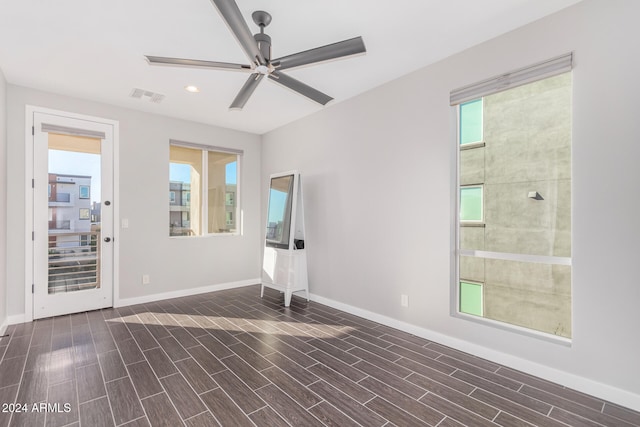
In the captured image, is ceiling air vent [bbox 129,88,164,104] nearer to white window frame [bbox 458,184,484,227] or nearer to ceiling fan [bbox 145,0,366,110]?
ceiling fan [bbox 145,0,366,110]

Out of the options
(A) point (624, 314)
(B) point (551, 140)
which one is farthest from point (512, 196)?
(A) point (624, 314)

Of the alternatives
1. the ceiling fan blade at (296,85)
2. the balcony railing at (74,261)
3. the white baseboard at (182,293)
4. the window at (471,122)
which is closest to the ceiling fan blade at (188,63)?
the ceiling fan blade at (296,85)

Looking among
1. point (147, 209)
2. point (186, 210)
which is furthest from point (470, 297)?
point (147, 209)

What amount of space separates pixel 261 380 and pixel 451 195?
226cm

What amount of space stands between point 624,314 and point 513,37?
2149mm

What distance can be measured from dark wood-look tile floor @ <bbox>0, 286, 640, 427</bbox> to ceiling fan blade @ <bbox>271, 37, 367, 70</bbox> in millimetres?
2356

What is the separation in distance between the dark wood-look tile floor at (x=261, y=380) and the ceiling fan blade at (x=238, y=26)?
2.34 metres

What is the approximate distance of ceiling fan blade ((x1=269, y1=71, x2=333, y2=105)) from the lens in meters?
2.49

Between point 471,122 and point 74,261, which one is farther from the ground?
point 471,122

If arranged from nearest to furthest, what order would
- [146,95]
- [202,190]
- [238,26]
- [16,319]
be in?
1. [238,26]
2. [16,319]
3. [146,95]
4. [202,190]

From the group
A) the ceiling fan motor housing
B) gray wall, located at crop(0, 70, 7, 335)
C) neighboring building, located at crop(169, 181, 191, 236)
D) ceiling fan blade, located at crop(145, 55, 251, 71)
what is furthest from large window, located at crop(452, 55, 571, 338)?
gray wall, located at crop(0, 70, 7, 335)

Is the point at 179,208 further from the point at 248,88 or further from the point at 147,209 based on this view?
the point at 248,88

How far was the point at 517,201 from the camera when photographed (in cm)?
271

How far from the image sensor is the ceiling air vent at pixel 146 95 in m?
3.59
